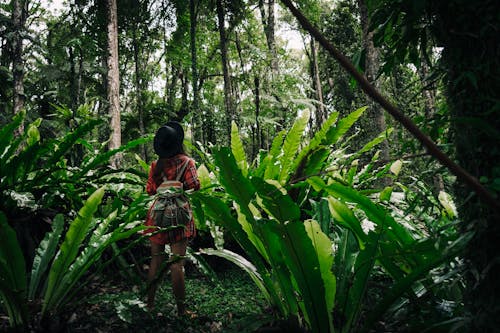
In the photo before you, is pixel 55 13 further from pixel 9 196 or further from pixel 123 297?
pixel 123 297

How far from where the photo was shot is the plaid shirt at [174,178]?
245cm

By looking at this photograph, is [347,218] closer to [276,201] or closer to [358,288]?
[358,288]

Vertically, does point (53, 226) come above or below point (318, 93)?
below

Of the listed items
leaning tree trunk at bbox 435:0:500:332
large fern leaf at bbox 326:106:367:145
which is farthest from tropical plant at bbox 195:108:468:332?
large fern leaf at bbox 326:106:367:145

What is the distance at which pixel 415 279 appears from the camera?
1271mm

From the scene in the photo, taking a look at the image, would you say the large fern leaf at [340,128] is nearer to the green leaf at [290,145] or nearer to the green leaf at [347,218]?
the green leaf at [290,145]

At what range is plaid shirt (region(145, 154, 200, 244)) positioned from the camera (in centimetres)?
245

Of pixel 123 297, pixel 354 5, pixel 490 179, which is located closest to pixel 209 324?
pixel 123 297

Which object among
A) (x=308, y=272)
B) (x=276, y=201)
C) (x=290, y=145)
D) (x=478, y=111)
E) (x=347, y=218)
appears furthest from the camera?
(x=290, y=145)

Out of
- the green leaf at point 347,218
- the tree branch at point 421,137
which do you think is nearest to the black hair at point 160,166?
the green leaf at point 347,218

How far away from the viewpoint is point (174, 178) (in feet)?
8.50

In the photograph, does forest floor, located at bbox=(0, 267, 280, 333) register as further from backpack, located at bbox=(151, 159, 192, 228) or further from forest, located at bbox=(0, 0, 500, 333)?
backpack, located at bbox=(151, 159, 192, 228)

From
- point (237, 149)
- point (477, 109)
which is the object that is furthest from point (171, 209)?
point (477, 109)

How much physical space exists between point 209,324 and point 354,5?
16656mm
